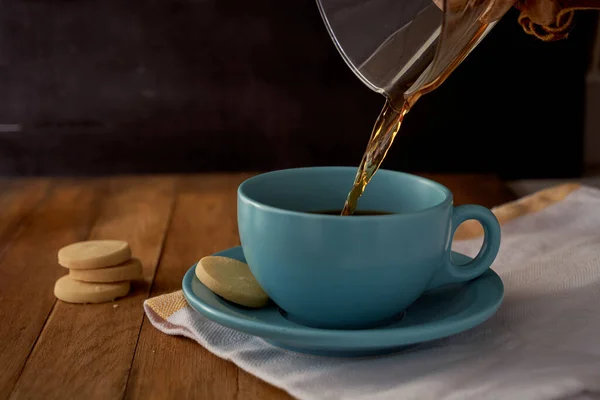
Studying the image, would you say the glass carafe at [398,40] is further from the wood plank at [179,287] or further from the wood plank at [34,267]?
the wood plank at [34,267]

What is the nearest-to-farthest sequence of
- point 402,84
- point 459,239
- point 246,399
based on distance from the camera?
point 246,399
point 402,84
point 459,239

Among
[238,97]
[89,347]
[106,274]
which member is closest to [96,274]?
[106,274]

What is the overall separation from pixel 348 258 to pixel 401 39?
22cm

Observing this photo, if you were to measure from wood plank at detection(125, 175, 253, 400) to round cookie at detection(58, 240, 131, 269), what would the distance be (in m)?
0.05

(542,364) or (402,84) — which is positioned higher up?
(402,84)

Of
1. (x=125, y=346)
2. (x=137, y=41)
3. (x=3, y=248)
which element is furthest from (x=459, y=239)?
(x=137, y=41)

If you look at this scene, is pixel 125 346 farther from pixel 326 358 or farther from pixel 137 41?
pixel 137 41

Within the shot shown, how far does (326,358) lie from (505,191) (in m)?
0.80

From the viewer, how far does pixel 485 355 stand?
672 millimetres

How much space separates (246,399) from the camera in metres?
0.63

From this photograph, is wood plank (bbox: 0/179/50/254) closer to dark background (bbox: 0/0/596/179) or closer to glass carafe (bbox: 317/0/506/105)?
dark background (bbox: 0/0/596/179)

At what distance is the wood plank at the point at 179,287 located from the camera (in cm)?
65

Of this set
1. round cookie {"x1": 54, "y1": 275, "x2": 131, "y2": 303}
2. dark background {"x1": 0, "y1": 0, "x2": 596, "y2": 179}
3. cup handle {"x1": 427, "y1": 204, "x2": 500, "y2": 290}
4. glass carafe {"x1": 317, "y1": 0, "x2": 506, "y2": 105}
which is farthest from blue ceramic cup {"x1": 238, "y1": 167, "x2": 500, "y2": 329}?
dark background {"x1": 0, "y1": 0, "x2": 596, "y2": 179}

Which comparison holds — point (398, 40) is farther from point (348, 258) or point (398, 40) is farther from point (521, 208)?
point (521, 208)
